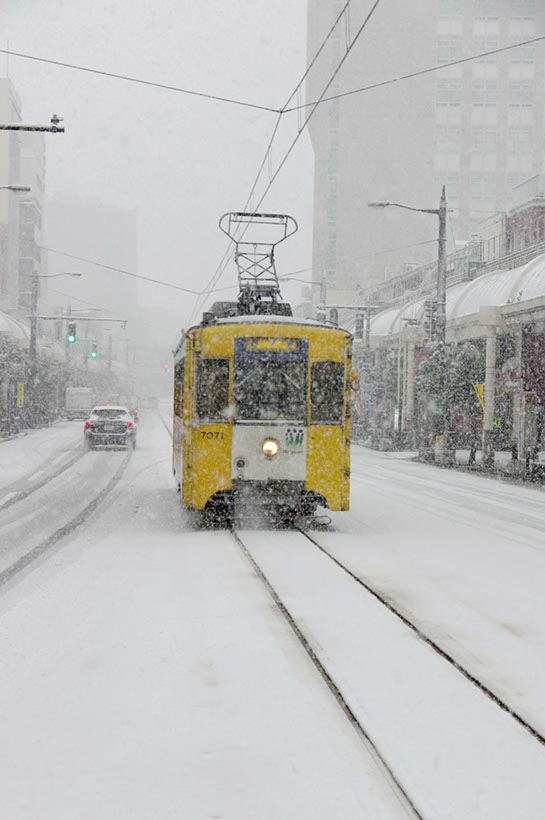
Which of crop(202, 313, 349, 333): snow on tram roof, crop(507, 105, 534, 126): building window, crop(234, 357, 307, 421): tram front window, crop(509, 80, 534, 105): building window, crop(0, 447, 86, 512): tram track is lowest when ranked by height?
crop(0, 447, 86, 512): tram track

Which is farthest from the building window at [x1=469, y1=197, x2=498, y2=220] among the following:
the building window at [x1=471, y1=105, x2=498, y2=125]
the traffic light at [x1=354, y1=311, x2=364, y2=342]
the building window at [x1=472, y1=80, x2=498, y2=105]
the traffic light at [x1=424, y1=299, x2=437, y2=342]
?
the traffic light at [x1=424, y1=299, x2=437, y2=342]

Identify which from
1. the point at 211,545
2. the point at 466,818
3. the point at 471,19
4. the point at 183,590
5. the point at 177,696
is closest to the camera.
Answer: the point at 466,818

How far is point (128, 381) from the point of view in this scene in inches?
6068

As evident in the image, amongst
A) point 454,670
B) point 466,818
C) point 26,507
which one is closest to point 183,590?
point 454,670

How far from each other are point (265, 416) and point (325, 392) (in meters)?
0.85

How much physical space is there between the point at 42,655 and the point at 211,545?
5.69 meters

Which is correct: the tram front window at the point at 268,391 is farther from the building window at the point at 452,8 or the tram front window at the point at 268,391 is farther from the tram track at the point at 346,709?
the building window at the point at 452,8

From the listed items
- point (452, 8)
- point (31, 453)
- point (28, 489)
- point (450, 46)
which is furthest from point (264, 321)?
point (452, 8)

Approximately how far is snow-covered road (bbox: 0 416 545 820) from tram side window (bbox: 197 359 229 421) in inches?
78.6

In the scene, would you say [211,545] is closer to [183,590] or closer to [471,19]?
[183,590]

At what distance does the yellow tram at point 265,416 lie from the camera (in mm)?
13383

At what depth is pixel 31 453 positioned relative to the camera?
3312 centimetres

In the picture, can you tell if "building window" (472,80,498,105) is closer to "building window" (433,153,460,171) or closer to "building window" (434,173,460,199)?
"building window" (433,153,460,171)

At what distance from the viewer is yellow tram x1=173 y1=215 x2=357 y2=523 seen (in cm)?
1338
